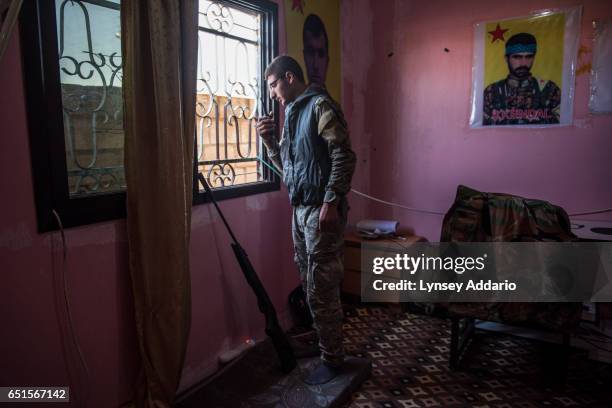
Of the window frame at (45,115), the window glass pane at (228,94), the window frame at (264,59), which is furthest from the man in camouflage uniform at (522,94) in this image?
the window frame at (45,115)

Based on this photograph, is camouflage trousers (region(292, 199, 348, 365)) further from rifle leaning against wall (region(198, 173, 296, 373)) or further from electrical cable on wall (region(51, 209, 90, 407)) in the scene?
electrical cable on wall (region(51, 209, 90, 407))

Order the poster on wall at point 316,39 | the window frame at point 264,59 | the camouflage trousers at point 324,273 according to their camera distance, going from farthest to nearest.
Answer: the poster on wall at point 316,39 → the window frame at point 264,59 → the camouflage trousers at point 324,273

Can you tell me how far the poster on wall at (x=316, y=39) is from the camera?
252 cm

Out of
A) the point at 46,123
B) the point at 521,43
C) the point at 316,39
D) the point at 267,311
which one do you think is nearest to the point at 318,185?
the point at 267,311

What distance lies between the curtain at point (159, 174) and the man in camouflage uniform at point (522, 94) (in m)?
2.04

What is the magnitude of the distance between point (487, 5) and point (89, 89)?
2.52 m

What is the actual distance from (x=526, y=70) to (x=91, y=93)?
2.53m

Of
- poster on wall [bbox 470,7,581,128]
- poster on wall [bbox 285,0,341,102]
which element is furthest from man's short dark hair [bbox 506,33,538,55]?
poster on wall [bbox 285,0,341,102]

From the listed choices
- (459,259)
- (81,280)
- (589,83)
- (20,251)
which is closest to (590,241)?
(459,259)

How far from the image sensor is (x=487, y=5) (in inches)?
109

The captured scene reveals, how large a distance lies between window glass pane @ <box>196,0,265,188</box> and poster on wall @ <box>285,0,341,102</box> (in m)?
0.27

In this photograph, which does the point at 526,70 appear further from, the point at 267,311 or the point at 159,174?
the point at 159,174

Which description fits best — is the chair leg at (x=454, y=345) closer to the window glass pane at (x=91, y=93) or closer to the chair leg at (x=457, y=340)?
the chair leg at (x=457, y=340)

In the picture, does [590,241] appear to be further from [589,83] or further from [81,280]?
[81,280]
